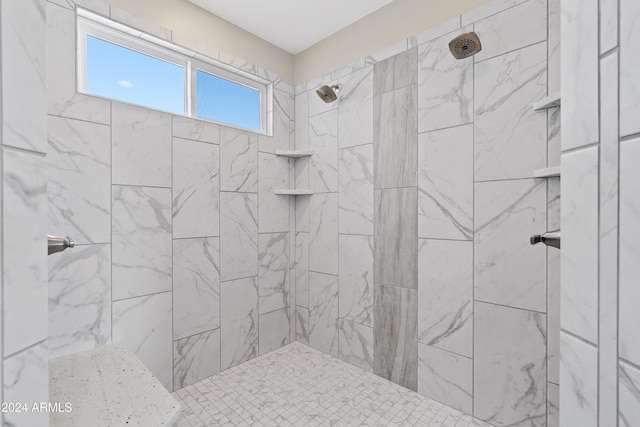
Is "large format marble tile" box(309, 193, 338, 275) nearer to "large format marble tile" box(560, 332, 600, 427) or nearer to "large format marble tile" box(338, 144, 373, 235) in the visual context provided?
"large format marble tile" box(338, 144, 373, 235)

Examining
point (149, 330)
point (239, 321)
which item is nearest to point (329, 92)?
point (239, 321)

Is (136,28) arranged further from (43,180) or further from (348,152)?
(43,180)

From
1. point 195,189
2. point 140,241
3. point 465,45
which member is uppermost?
point 465,45

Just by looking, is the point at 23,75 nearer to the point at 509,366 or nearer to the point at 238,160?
the point at 238,160

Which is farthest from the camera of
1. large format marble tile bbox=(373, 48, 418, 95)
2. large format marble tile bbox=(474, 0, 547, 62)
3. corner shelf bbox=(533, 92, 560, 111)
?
large format marble tile bbox=(373, 48, 418, 95)

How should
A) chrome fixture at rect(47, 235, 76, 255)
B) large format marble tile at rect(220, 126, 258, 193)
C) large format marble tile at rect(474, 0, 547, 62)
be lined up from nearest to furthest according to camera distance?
1. chrome fixture at rect(47, 235, 76, 255)
2. large format marble tile at rect(474, 0, 547, 62)
3. large format marble tile at rect(220, 126, 258, 193)

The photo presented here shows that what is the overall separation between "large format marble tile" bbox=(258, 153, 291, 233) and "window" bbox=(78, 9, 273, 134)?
274mm

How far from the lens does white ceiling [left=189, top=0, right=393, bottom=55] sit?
80.6 inches

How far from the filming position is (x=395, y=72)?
78.1 inches

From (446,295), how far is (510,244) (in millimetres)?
446
